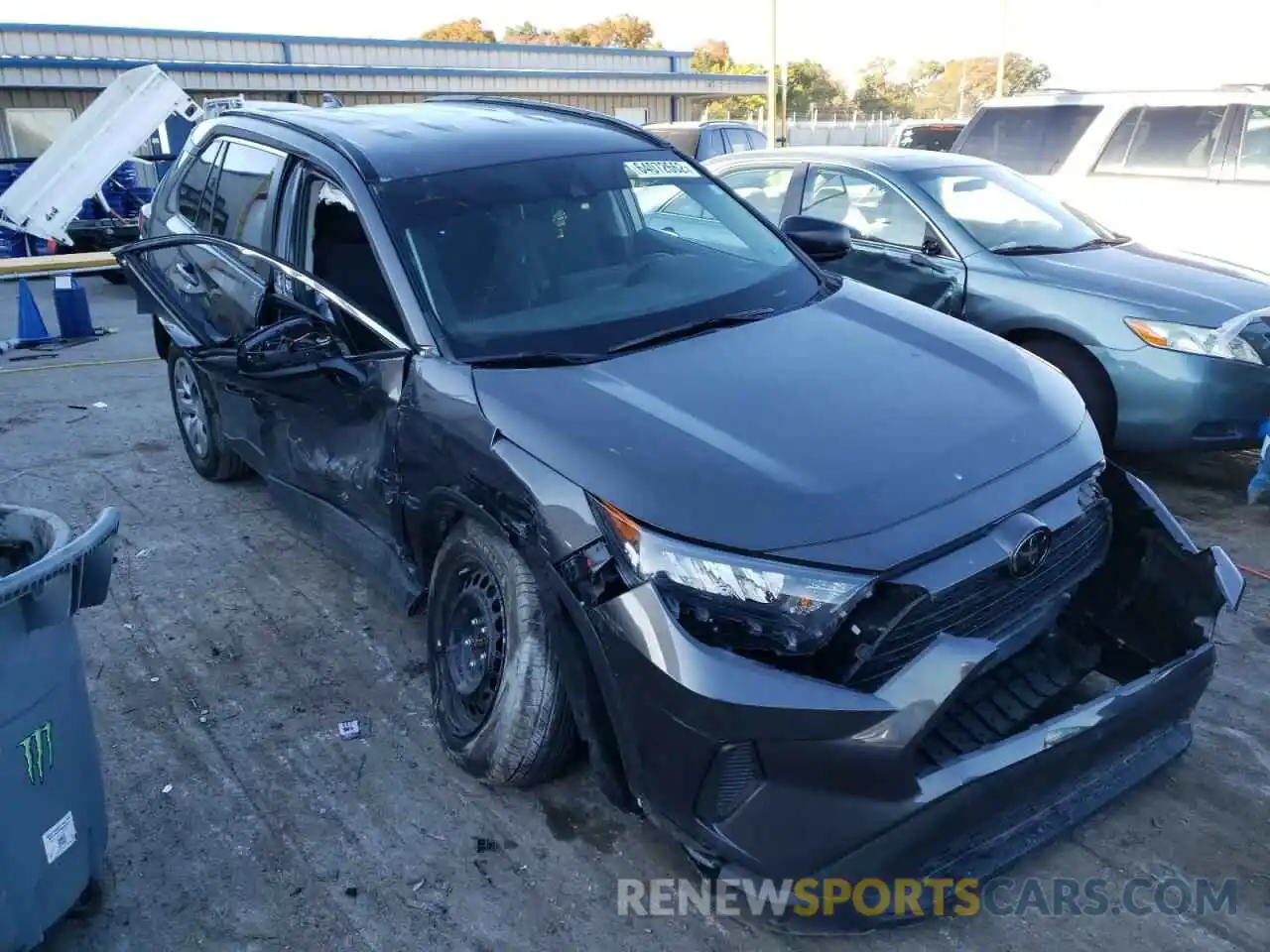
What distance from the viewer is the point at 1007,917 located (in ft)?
8.70

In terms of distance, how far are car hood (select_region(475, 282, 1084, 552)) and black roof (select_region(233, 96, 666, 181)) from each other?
3.54 feet

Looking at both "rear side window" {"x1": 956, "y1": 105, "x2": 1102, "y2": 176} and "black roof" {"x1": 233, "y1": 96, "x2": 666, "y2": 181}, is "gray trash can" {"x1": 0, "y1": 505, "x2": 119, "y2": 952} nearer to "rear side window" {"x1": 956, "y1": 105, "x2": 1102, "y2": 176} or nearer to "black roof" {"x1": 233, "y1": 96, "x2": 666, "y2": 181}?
"black roof" {"x1": 233, "y1": 96, "x2": 666, "y2": 181}

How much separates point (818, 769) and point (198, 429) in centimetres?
454

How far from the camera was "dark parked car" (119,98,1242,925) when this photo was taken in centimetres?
236

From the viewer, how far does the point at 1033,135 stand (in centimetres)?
896

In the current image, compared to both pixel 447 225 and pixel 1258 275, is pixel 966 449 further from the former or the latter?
pixel 1258 275

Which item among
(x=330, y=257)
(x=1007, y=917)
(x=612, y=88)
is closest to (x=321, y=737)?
(x=330, y=257)

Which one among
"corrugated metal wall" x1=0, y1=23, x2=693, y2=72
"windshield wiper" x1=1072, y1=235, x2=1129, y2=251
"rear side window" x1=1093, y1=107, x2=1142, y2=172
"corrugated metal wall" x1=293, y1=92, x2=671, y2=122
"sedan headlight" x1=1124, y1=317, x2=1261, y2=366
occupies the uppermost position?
"corrugated metal wall" x1=0, y1=23, x2=693, y2=72

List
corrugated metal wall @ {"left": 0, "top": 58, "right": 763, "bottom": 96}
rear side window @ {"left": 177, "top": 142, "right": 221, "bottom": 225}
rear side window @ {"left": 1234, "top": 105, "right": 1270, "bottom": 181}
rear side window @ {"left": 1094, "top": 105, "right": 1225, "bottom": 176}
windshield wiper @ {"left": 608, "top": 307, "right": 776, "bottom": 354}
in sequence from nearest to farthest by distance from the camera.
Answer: windshield wiper @ {"left": 608, "top": 307, "right": 776, "bottom": 354} → rear side window @ {"left": 177, "top": 142, "right": 221, "bottom": 225} → rear side window @ {"left": 1234, "top": 105, "right": 1270, "bottom": 181} → rear side window @ {"left": 1094, "top": 105, "right": 1225, "bottom": 176} → corrugated metal wall @ {"left": 0, "top": 58, "right": 763, "bottom": 96}

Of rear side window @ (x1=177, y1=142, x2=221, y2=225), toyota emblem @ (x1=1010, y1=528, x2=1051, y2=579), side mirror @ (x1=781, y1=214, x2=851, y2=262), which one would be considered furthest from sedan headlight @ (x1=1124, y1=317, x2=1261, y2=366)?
rear side window @ (x1=177, y1=142, x2=221, y2=225)

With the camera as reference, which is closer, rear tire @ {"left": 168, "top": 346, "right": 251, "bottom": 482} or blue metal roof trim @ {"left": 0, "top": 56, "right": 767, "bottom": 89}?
rear tire @ {"left": 168, "top": 346, "right": 251, "bottom": 482}

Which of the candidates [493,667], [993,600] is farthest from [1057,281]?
[493,667]

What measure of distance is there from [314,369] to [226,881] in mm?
1637

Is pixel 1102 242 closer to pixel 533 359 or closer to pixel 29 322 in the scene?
pixel 533 359
